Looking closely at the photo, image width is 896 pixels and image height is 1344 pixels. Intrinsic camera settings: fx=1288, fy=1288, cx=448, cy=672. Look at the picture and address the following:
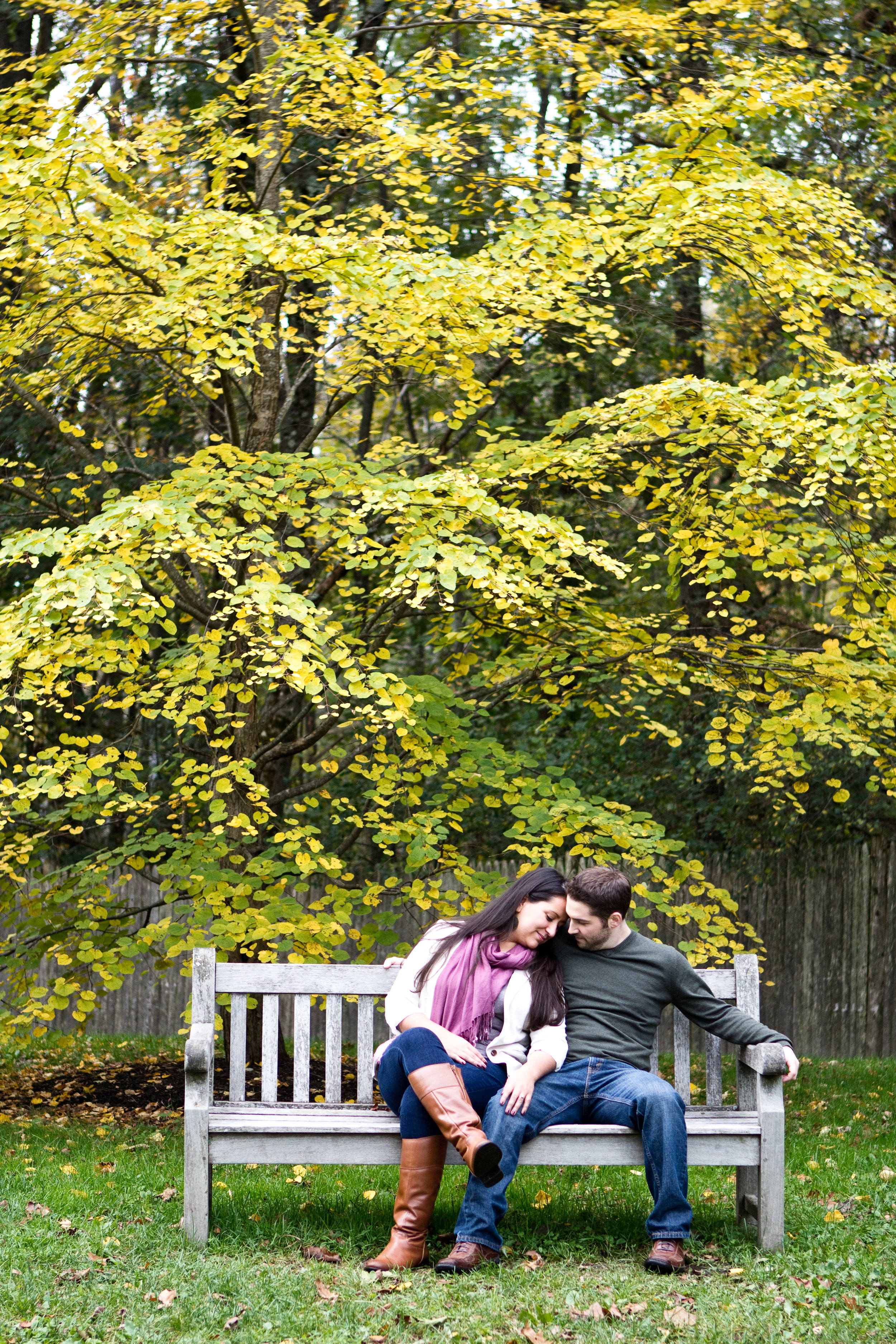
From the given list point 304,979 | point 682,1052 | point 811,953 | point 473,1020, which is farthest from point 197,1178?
point 811,953

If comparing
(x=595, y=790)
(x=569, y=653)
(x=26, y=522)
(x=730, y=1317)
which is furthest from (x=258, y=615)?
(x=595, y=790)

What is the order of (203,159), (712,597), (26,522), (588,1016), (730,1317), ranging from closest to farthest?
(730,1317), (588,1016), (712,597), (203,159), (26,522)

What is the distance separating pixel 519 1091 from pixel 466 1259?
511 millimetres

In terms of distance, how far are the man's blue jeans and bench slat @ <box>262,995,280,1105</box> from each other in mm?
856

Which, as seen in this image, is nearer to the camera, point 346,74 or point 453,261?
point 453,261

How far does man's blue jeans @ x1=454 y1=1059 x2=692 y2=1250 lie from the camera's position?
3945mm

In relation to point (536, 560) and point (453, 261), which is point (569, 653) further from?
point (453, 261)

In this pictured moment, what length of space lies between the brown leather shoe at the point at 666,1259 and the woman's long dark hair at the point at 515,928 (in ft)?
2.48

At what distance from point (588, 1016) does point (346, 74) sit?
4.83 m

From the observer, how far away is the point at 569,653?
21.6 feet

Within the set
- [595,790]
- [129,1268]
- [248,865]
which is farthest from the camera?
[595,790]

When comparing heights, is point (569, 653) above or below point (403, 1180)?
above

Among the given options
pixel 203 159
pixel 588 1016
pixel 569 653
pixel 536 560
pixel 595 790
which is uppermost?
pixel 203 159

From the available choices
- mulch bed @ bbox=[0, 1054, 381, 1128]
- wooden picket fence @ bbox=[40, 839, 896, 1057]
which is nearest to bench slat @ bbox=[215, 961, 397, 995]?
mulch bed @ bbox=[0, 1054, 381, 1128]
